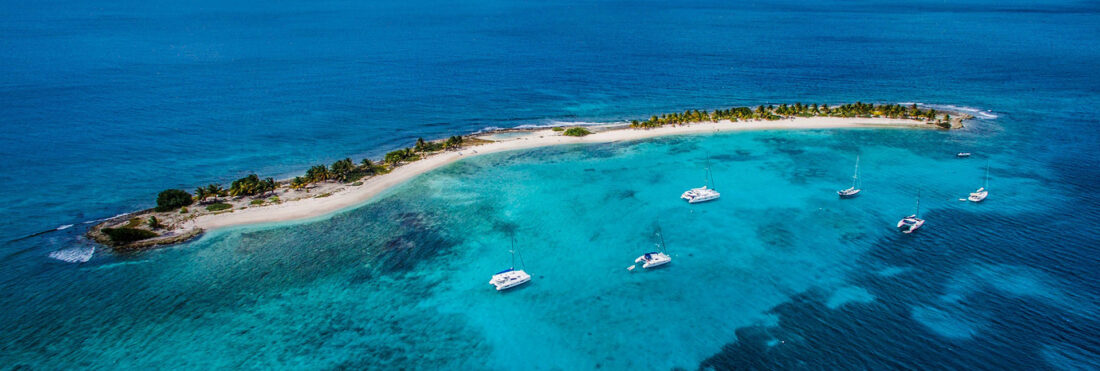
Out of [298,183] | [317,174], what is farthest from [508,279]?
[298,183]

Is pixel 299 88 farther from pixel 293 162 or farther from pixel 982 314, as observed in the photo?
pixel 982 314

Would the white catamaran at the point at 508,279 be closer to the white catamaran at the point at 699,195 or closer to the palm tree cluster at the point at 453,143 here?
the white catamaran at the point at 699,195

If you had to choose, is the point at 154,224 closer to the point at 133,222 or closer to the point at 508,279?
the point at 133,222

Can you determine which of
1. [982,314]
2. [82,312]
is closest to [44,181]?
[82,312]

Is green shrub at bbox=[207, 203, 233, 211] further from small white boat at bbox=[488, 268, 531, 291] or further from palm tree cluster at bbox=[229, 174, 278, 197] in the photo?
small white boat at bbox=[488, 268, 531, 291]

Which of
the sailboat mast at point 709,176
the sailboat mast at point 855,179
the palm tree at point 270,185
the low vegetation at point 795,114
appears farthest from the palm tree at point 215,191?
the sailboat mast at point 855,179
